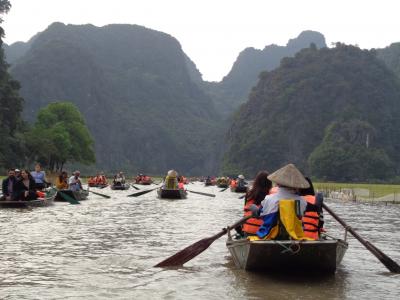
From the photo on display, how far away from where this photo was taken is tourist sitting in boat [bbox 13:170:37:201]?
68.9 ft

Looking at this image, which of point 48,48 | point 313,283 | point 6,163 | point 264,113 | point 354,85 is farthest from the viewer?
point 48,48

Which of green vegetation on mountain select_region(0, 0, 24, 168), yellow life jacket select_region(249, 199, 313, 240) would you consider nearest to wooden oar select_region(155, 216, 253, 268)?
yellow life jacket select_region(249, 199, 313, 240)

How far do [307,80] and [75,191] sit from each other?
11883 centimetres

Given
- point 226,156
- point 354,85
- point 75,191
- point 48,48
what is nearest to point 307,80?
point 354,85

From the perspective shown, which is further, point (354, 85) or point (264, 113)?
point (264, 113)

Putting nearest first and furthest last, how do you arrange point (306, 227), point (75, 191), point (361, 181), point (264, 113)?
point (306, 227) → point (75, 191) → point (361, 181) → point (264, 113)

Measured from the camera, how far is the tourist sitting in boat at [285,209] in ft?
26.9

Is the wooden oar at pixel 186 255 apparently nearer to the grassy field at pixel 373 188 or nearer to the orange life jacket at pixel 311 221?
the orange life jacket at pixel 311 221

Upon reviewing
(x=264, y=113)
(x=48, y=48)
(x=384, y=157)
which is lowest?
(x=384, y=157)

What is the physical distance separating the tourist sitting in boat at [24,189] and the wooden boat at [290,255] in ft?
46.6

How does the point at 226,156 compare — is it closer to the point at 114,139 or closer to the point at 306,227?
the point at 114,139

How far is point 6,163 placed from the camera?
2343 inches

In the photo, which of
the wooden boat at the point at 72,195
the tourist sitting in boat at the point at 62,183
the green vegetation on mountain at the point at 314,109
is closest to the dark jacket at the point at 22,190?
the wooden boat at the point at 72,195

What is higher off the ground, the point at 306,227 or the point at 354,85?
the point at 354,85
